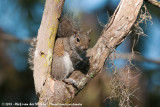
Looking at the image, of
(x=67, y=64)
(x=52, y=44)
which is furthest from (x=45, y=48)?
(x=67, y=64)

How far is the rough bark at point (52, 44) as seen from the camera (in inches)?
66.3

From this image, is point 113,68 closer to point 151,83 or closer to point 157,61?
point 157,61

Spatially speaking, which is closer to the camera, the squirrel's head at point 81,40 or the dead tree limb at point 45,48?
the dead tree limb at point 45,48

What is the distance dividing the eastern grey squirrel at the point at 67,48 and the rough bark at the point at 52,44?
34cm

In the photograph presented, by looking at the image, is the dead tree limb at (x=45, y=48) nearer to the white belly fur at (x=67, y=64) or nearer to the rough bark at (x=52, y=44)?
the rough bark at (x=52, y=44)

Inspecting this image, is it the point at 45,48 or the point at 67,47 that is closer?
the point at 45,48

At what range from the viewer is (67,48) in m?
2.35

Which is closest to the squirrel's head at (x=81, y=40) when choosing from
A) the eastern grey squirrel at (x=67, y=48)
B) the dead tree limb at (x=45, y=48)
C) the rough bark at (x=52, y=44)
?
the eastern grey squirrel at (x=67, y=48)

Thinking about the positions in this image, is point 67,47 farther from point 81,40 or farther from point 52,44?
point 52,44

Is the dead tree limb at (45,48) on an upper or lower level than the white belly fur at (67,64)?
upper

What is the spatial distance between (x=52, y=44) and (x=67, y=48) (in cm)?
62

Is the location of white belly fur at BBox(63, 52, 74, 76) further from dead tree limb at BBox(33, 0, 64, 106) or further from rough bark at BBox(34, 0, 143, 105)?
dead tree limb at BBox(33, 0, 64, 106)

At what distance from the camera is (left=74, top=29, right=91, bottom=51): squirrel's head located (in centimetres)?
224

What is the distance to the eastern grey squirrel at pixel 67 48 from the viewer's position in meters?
2.20
